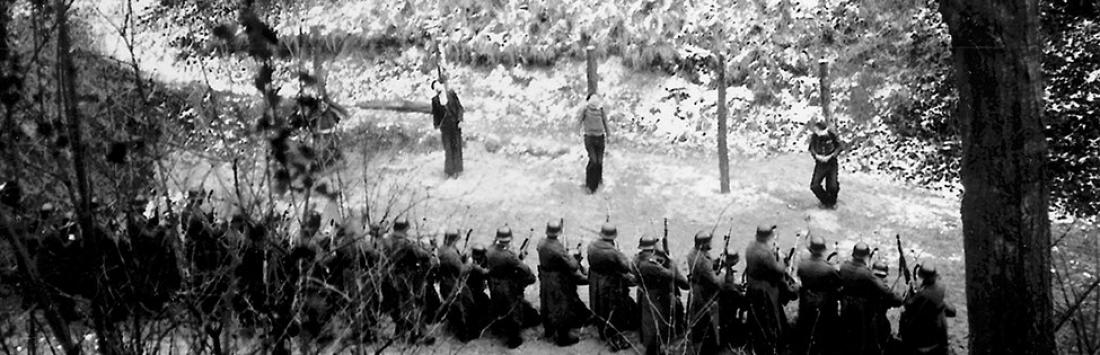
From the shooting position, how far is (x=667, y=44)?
1606cm

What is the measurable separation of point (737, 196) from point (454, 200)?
440 centimetres

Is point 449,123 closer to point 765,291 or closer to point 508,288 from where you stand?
point 508,288

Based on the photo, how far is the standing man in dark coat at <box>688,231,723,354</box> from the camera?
7.36m

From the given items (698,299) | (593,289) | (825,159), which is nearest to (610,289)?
(593,289)

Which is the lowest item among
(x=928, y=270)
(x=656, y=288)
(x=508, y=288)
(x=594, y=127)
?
(x=508, y=288)

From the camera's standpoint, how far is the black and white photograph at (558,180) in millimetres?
4680

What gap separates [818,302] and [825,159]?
4547 millimetres

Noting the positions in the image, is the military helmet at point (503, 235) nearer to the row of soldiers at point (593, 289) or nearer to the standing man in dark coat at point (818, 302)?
the row of soldiers at point (593, 289)

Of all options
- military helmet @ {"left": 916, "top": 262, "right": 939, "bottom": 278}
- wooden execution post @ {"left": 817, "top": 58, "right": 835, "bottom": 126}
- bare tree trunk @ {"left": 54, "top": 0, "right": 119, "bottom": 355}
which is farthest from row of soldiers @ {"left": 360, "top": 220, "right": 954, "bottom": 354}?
wooden execution post @ {"left": 817, "top": 58, "right": 835, "bottom": 126}

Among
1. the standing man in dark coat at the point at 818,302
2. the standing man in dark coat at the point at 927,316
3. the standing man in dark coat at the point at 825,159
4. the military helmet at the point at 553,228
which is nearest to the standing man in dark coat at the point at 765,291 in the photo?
the standing man in dark coat at the point at 818,302

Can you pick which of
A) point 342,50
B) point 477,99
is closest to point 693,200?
point 477,99

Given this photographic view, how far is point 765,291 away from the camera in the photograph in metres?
7.35

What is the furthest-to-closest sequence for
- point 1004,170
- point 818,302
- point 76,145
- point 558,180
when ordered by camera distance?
point 558,180 < point 818,302 < point 1004,170 < point 76,145

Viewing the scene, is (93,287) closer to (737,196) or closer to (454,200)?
(454,200)
